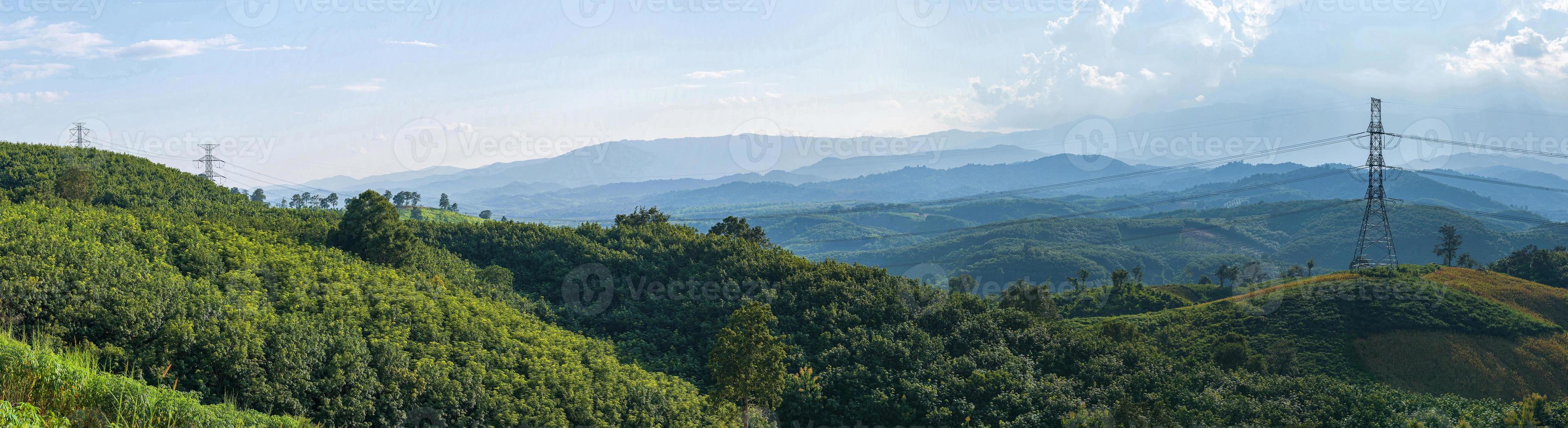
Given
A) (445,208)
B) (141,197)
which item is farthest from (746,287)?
(445,208)

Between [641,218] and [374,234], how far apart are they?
25.6 meters

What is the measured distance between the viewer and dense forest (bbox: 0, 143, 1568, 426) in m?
25.1

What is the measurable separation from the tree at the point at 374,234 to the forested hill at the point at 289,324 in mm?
345

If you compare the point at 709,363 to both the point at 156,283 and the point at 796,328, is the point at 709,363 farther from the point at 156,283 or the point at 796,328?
the point at 156,283

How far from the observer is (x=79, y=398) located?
15.8m

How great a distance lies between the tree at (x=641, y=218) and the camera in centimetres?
6581

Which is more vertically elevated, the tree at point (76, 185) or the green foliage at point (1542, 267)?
the tree at point (76, 185)

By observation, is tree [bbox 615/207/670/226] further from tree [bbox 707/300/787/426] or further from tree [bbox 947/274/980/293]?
tree [bbox 947/274/980/293]

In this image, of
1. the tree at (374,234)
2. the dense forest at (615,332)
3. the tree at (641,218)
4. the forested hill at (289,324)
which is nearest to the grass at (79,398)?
the dense forest at (615,332)

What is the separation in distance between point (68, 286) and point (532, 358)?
1505 centimetres

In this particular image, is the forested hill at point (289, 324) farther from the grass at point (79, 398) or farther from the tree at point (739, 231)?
the tree at point (739, 231)

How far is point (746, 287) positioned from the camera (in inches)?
1943

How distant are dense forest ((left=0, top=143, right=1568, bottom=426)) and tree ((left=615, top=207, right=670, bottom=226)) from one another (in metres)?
1.38

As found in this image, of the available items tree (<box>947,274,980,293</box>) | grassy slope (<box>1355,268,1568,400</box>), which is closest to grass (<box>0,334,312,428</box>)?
grassy slope (<box>1355,268,1568,400</box>)
